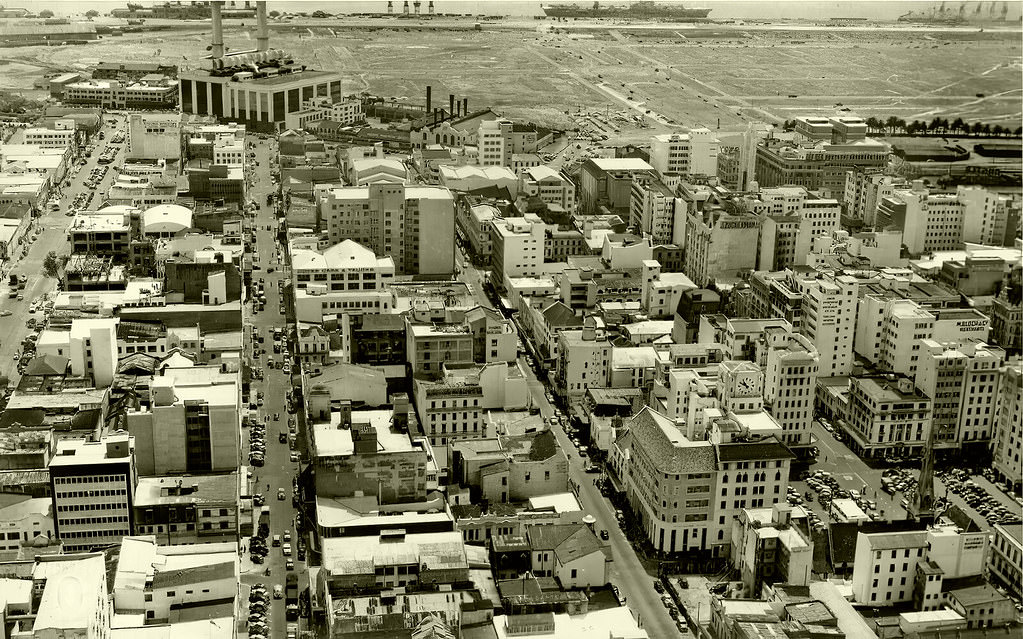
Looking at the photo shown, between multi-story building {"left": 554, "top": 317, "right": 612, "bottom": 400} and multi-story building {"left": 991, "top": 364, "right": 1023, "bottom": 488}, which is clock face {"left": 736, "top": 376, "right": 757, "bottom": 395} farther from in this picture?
multi-story building {"left": 991, "top": 364, "right": 1023, "bottom": 488}

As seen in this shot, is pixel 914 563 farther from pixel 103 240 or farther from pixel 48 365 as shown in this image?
pixel 103 240

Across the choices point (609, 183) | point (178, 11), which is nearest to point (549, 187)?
point (609, 183)

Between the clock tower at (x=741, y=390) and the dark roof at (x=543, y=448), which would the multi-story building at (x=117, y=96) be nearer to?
the dark roof at (x=543, y=448)

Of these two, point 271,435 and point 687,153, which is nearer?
point 271,435

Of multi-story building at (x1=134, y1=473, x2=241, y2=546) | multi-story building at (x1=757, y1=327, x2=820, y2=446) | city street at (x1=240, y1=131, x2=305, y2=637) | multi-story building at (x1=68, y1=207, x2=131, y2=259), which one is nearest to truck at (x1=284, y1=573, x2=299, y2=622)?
city street at (x1=240, y1=131, x2=305, y2=637)

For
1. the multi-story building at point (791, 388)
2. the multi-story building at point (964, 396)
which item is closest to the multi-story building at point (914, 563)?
the multi-story building at point (791, 388)

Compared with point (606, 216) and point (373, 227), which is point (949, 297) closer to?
point (606, 216)
